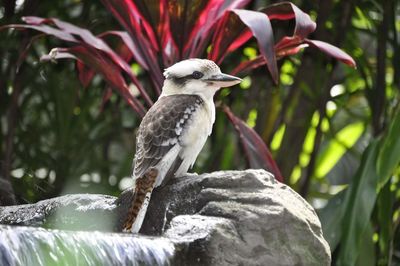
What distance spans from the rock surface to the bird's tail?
0.06 metres

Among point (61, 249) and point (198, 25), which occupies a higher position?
point (198, 25)

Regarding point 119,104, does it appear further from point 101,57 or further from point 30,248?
point 30,248

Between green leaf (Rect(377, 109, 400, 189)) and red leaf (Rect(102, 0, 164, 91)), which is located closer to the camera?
red leaf (Rect(102, 0, 164, 91))

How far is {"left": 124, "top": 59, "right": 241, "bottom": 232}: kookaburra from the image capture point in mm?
2965

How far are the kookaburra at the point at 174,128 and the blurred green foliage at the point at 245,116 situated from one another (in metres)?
0.89

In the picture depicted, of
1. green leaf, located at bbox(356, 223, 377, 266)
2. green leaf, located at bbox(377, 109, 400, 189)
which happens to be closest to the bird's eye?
green leaf, located at bbox(377, 109, 400, 189)

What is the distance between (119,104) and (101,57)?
1891 mm

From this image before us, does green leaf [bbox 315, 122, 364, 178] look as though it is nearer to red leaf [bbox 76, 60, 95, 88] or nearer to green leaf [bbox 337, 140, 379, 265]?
green leaf [bbox 337, 140, 379, 265]

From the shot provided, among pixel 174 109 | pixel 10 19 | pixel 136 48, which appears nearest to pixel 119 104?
pixel 10 19

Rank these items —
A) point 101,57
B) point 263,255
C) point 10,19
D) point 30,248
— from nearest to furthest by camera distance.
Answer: point 30,248 → point 263,255 → point 101,57 → point 10,19

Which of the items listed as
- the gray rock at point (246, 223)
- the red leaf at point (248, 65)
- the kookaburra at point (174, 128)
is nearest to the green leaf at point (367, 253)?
the red leaf at point (248, 65)

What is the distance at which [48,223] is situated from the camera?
123 inches

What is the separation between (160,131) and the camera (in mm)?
3068

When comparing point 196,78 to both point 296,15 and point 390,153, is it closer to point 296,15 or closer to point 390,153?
point 296,15
